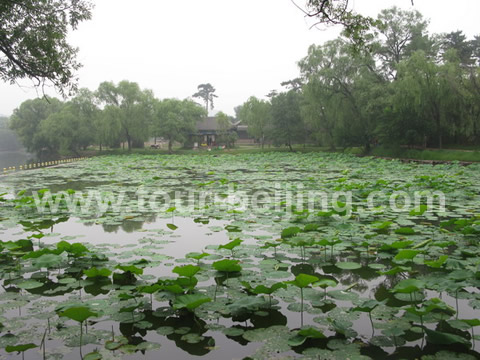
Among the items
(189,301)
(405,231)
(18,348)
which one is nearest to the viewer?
(18,348)

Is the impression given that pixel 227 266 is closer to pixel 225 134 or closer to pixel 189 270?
pixel 189 270

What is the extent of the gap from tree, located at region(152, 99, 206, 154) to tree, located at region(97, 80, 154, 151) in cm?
111

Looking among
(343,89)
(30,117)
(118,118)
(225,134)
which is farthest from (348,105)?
(30,117)

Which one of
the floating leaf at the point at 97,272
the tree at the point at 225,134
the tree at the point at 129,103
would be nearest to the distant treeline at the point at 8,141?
the tree at the point at 129,103

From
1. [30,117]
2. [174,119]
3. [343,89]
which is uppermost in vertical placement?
[343,89]

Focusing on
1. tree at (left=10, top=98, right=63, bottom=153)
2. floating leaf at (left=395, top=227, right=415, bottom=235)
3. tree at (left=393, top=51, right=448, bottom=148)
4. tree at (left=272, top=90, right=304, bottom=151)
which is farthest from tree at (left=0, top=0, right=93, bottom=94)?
tree at (left=10, top=98, right=63, bottom=153)

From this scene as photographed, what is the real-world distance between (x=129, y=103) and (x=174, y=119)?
406cm

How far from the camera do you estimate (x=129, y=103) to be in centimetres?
3062

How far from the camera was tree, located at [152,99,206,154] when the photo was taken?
2997cm

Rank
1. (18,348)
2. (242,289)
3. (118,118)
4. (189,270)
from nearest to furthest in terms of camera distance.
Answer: (18,348)
(189,270)
(242,289)
(118,118)

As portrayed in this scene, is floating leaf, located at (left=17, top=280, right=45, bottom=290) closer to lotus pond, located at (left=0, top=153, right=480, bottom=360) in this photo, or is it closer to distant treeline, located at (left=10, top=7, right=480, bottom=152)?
lotus pond, located at (left=0, top=153, right=480, bottom=360)

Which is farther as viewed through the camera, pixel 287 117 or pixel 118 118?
pixel 118 118

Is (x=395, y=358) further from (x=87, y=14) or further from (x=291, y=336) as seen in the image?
(x=87, y=14)

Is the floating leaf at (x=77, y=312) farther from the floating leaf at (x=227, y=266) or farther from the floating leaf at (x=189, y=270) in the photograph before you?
the floating leaf at (x=227, y=266)
